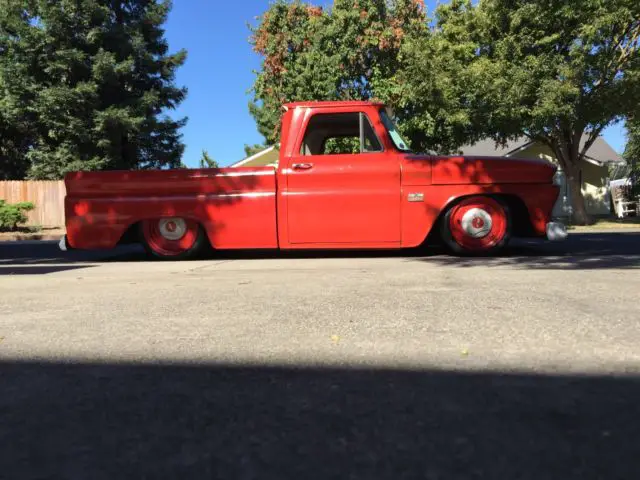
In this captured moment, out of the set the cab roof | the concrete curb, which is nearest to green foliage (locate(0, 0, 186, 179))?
the concrete curb

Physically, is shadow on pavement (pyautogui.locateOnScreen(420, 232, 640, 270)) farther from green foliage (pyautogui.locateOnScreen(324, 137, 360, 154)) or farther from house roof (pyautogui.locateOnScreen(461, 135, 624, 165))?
house roof (pyautogui.locateOnScreen(461, 135, 624, 165))

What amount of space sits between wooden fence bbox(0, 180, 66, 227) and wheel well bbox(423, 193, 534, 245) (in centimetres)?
1851

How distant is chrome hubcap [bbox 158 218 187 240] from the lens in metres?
7.86

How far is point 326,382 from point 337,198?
498cm

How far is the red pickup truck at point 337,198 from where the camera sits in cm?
711

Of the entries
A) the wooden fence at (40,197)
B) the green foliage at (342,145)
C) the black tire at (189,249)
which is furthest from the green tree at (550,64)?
the wooden fence at (40,197)

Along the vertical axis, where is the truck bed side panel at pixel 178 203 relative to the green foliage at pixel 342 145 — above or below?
below

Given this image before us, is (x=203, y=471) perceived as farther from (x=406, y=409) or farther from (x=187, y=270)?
(x=187, y=270)

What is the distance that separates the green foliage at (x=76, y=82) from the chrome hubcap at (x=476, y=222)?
716 inches

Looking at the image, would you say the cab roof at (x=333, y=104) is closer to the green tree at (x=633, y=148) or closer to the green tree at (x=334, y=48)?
the green tree at (x=334, y=48)

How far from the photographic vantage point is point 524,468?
162 cm

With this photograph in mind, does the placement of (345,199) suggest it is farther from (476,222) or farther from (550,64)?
(550,64)


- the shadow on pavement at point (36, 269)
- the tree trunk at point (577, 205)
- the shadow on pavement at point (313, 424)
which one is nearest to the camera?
the shadow on pavement at point (313, 424)

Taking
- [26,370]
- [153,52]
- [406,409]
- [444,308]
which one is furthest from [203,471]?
[153,52]
